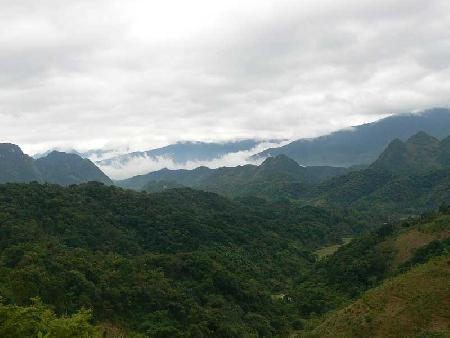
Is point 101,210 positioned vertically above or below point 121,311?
above

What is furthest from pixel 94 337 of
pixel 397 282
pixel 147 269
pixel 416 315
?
pixel 147 269

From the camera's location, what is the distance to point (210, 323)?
212ft

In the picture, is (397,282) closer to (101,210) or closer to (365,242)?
(365,242)

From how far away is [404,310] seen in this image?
46469mm

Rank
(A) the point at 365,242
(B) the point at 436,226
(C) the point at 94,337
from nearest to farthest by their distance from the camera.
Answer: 1. (C) the point at 94,337
2. (B) the point at 436,226
3. (A) the point at 365,242

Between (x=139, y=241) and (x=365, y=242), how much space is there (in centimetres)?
5039

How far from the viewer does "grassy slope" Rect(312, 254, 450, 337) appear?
44219 millimetres

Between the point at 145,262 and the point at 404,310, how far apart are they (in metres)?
46.3

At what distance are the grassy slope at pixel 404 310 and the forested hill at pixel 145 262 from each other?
1935 cm

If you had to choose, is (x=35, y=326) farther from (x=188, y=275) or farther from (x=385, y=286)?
(x=188, y=275)

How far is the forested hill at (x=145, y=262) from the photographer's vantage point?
61.9 meters

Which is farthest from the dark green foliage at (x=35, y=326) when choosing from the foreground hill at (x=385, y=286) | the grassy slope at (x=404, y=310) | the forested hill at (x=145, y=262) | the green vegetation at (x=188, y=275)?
the foreground hill at (x=385, y=286)

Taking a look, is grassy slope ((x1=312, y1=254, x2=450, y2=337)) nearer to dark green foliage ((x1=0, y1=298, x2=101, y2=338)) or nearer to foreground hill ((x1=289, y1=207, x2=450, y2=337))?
foreground hill ((x1=289, y1=207, x2=450, y2=337))

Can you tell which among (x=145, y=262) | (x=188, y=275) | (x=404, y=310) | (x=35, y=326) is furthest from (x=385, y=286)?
(x=145, y=262)
